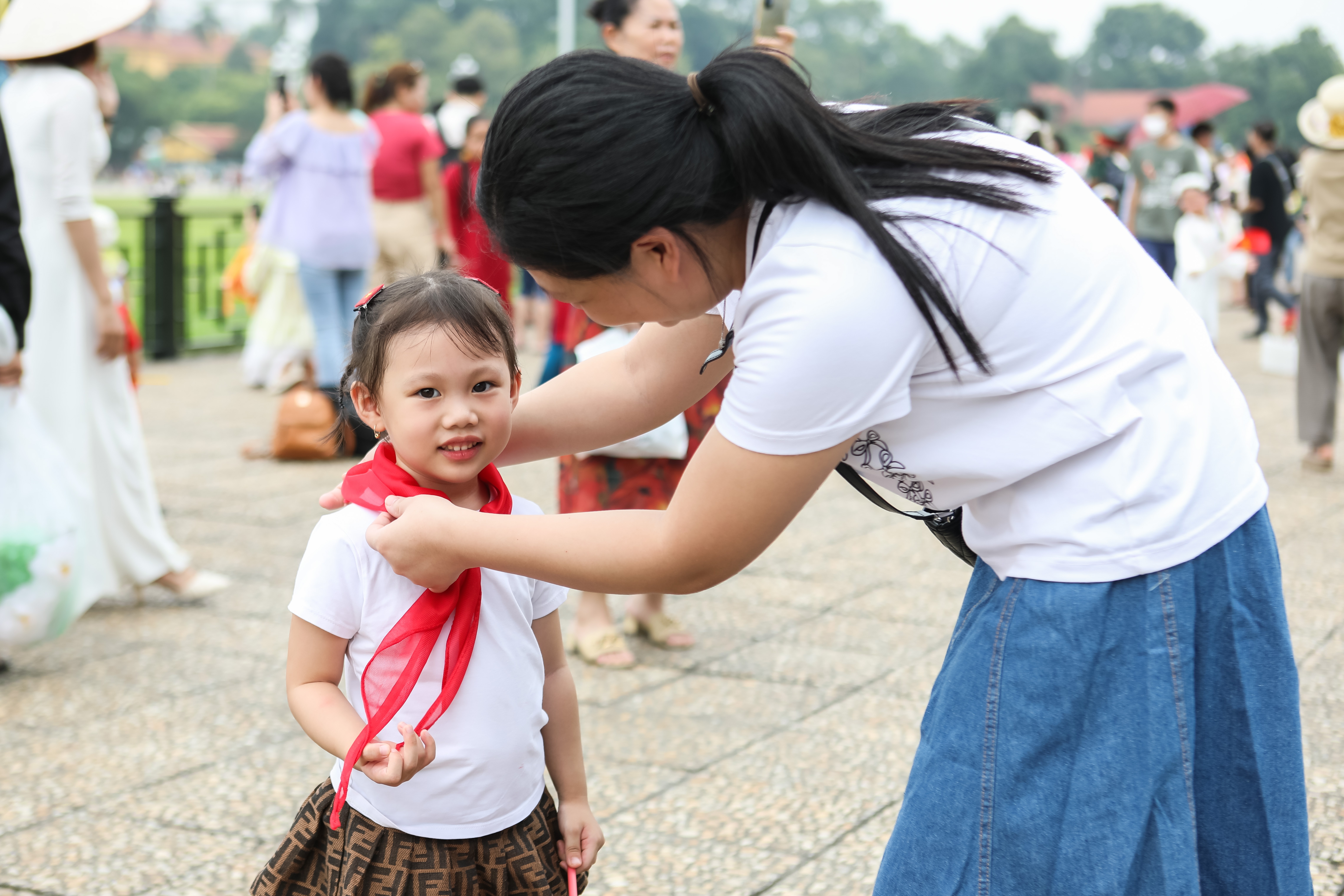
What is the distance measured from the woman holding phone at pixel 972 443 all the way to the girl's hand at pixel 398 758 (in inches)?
7.7

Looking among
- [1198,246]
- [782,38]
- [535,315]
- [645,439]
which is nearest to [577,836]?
[645,439]

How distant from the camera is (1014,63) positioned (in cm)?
1836

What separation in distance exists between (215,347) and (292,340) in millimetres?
2337

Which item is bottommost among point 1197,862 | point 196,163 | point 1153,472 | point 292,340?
point 196,163

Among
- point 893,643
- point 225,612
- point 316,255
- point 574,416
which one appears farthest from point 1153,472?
point 316,255

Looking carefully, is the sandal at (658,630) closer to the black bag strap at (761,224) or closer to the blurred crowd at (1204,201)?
the black bag strap at (761,224)

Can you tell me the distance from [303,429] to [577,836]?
5186 millimetres

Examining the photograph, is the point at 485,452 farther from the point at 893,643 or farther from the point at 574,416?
the point at 893,643

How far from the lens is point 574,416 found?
1.90m

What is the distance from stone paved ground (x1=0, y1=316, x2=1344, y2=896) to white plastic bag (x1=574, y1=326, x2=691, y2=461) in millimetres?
633

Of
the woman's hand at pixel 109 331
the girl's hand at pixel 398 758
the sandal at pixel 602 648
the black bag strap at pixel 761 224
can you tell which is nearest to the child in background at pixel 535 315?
the woman's hand at pixel 109 331

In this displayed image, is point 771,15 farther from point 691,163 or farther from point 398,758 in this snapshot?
point 398,758

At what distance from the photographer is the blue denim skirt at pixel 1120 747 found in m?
1.45

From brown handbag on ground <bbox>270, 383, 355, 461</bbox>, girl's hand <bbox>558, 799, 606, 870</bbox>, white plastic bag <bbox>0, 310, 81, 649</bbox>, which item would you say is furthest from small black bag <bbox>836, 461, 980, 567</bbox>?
brown handbag on ground <bbox>270, 383, 355, 461</bbox>
